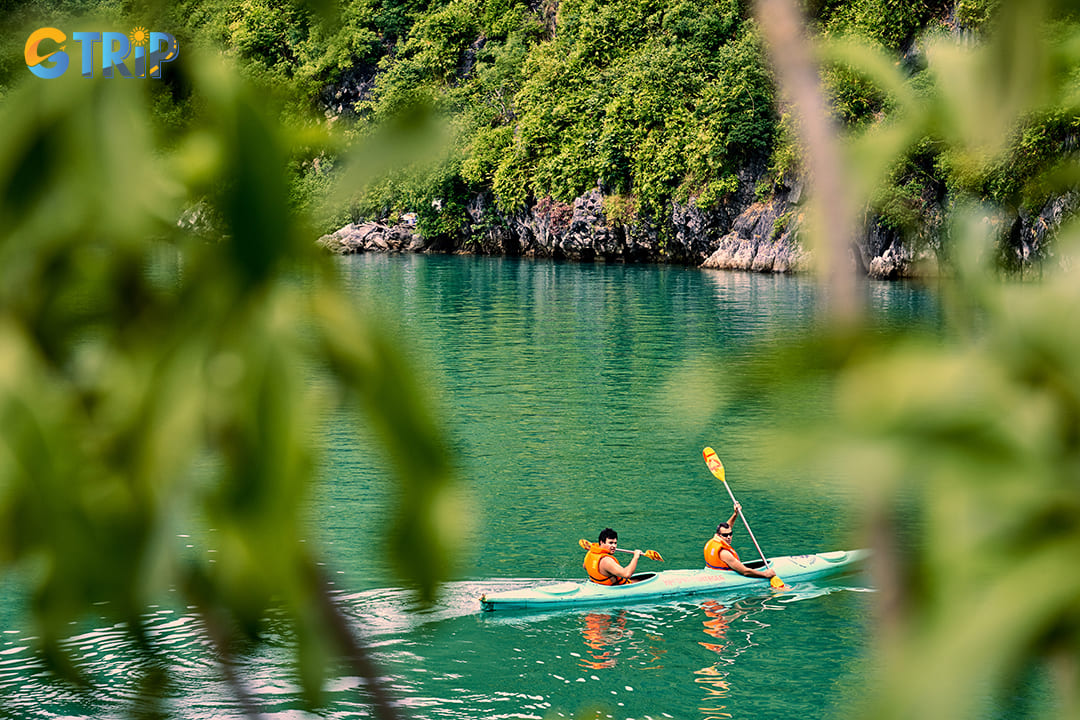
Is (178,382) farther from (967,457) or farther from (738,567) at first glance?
(738,567)

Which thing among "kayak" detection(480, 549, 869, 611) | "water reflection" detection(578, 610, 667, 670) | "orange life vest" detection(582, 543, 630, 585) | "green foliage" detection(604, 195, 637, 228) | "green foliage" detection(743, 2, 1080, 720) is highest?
"green foliage" detection(604, 195, 637, 228)

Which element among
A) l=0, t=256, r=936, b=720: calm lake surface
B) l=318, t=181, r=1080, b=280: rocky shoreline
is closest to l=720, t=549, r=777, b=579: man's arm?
l=0, t=256, r=936, b=720: calm lake surface

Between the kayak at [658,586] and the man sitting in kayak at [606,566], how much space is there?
0.27 ft

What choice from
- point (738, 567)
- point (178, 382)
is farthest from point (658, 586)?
point (178, 382)

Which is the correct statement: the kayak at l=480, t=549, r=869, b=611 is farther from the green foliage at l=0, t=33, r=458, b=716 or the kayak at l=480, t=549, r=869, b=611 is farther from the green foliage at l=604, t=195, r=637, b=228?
the green foliage at l=604, t=195, r=637, b=228

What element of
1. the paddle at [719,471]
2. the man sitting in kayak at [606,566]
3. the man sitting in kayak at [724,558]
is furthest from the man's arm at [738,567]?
the man sitting in kayak at [606,566]

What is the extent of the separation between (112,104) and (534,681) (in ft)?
41.6

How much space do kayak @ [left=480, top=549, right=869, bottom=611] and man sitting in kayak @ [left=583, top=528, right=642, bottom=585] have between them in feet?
0.27

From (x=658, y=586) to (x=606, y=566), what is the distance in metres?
0.76

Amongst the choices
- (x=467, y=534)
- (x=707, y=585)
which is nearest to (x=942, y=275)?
(x=467, y=534)

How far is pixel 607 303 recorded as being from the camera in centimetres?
4572

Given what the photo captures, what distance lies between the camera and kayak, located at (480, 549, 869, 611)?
14.4 metres

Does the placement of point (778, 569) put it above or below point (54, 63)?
below

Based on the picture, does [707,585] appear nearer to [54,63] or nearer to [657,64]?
[54,63]
